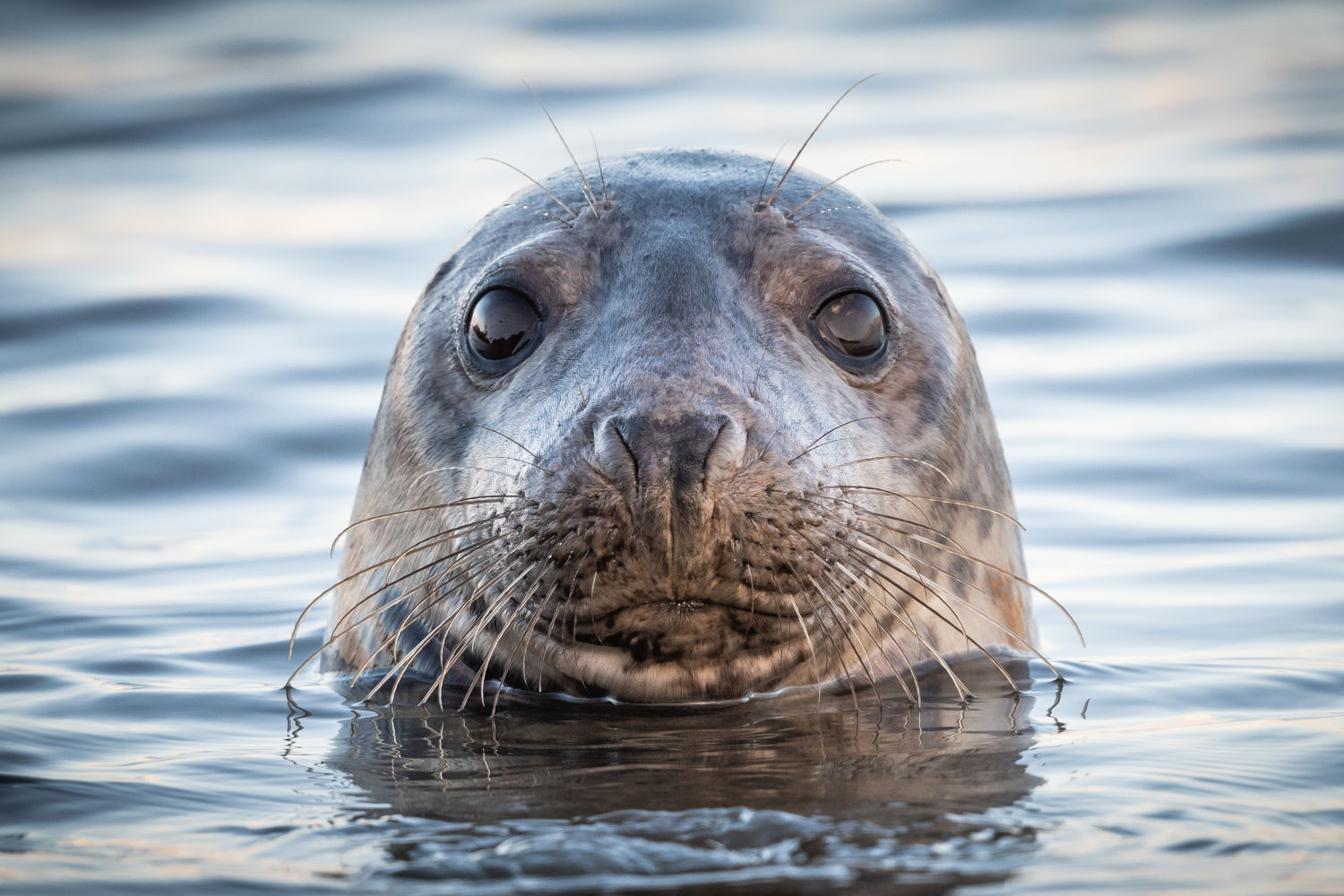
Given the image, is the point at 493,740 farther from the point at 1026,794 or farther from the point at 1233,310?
the point at 1233,310

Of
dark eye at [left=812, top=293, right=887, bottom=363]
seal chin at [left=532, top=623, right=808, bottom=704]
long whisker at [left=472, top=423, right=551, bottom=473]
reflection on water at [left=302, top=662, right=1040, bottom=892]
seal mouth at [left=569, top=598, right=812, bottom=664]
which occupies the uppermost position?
dark eye at [left=812, top=293, right=887, bottom=363]

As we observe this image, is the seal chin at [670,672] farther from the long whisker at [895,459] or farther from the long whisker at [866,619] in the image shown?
the long whisker at [895,459]

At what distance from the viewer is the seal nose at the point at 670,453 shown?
121 inches

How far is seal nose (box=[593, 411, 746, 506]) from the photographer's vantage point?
121 inches

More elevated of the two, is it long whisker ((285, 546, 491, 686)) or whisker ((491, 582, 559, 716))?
long whisker ((285, 546, 491, 686))

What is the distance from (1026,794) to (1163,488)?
379cm

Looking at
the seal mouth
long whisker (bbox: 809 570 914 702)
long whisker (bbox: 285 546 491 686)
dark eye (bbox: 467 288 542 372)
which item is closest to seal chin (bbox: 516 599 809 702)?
the seal mouth

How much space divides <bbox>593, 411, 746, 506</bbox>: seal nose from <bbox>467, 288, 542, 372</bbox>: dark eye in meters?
0.78

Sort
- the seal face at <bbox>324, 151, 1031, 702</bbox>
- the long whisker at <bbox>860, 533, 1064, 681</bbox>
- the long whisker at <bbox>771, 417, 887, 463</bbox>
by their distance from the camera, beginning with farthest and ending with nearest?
1. the long whisker at <bbox>860, 533, 1064, 681</bbox>
2. the long whisker at <bbox>771, 417, 887, 463</bbox>
3. the seal face at <bbox>324, 151, 1031, 702</bbox>

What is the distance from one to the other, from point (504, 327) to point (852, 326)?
2.37ft

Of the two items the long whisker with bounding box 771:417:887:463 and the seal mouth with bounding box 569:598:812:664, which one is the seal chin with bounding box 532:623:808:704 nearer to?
the seal mouth with bounding box 569:598:812:664

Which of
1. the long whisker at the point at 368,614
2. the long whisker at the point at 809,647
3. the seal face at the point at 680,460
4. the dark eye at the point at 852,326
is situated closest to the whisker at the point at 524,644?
the seal face at the point at 680,460

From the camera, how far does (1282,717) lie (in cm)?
357

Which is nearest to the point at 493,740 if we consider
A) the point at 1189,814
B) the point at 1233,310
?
the point at 1189,814
